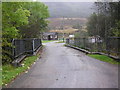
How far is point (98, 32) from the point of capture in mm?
28266

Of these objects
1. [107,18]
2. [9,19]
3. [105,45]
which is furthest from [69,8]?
[9,19]

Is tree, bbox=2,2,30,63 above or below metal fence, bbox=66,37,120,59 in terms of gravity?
above

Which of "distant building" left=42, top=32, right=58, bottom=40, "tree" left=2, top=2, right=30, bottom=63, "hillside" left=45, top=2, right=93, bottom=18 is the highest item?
"hillside" left=45, top=2, right=93, bottom=18

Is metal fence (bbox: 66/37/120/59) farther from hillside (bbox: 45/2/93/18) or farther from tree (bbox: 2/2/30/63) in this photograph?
hillside (bbox: 45/2/93/18)

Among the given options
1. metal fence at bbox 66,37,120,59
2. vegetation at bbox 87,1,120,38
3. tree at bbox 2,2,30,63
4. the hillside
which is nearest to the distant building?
the hillside

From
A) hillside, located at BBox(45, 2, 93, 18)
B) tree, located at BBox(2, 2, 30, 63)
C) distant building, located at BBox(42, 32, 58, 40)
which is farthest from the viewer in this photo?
distant building, located at BBox(42, 32, 58, 40)

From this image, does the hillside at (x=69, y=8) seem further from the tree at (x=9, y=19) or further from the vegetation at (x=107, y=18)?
the tree at (x=9, y=19)

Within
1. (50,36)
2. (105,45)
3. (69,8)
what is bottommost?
(50,36)

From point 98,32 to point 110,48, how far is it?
12.1m

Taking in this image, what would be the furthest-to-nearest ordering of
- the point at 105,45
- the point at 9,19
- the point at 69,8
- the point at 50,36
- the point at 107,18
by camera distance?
the point at 50,36
the point at 69,8
the point at 107,18
the point at 105,45
the point at 9,19

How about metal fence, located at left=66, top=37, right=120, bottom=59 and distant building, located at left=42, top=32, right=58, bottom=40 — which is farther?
distant building, located at left=42, top=32, right=58, bottom=40

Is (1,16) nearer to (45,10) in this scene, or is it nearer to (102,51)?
(102,51)

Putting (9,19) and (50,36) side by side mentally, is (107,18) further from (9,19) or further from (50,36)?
(50,36)

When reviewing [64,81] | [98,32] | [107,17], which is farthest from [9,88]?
[98,32]
